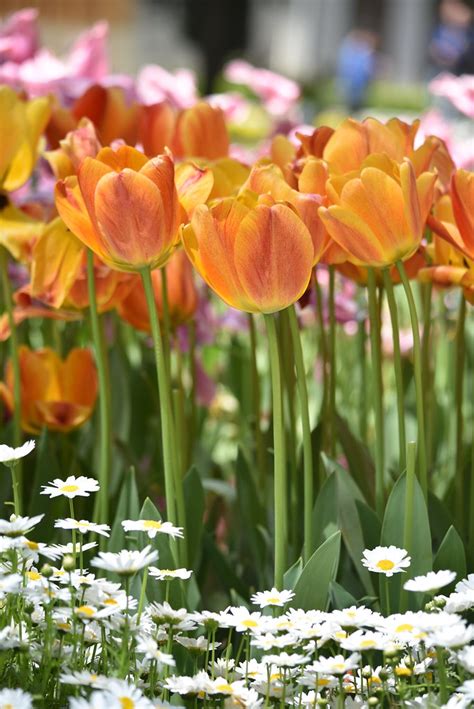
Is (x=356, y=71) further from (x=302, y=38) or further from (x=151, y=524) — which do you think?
(x=302, y=38)

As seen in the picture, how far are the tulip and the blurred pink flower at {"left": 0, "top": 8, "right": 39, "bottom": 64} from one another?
3.35 feet

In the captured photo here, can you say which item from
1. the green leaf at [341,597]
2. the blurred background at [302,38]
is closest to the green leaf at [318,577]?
the green leaf at [341,597]

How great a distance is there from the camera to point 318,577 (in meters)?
1.17

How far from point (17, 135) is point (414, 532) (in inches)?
27.2

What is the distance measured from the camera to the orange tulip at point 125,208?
3.82 ft

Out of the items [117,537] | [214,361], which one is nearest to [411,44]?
[214,361]

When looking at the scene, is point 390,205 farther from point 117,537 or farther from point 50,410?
point 50,410

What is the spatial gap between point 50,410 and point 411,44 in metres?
23.0

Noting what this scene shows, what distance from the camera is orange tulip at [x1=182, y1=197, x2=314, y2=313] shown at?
1113mm

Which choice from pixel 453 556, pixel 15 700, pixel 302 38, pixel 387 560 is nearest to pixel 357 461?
pixel 453 556

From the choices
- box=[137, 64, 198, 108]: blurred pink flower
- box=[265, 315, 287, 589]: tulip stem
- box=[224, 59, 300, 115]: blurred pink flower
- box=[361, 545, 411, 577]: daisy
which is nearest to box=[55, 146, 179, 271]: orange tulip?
box=[265, 315, 287, 589]: tulip stem

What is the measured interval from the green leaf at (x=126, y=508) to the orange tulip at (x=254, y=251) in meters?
0.31

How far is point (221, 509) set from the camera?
5.82 ft

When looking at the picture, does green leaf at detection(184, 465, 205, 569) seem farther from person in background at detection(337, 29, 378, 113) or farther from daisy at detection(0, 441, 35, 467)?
person in background at detection(337, 29, 378, 113)
